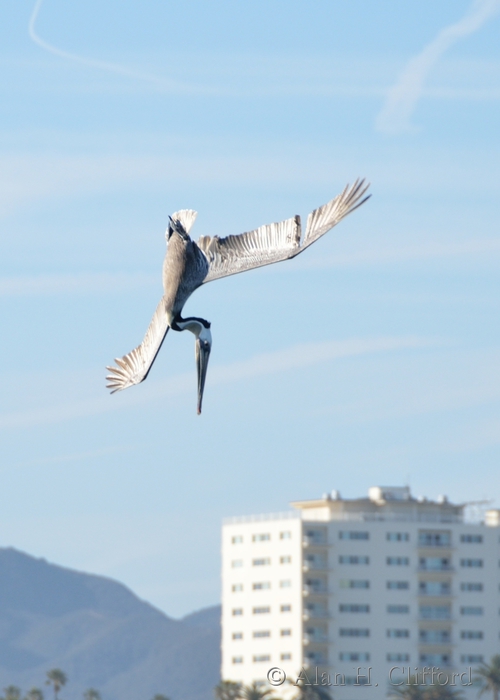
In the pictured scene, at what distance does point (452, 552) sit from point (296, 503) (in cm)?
2113

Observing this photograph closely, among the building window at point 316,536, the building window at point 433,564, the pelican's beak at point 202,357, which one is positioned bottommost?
the pelican's beak at point 202,357

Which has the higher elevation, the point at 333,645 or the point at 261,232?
the point at 333,645

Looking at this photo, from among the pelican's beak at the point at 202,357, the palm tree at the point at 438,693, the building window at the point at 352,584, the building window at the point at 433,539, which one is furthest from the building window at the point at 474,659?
the pelican's beak at the point at 202,357

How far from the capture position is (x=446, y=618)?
177125mm

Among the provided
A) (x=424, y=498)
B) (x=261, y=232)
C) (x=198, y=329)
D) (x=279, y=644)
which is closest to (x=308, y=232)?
(x=261, y=232)

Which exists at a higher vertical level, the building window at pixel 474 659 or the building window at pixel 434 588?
the building window at pixel 434 588

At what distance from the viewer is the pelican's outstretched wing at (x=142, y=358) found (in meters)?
35.3

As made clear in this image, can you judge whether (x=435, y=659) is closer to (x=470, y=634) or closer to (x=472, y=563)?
(x=470, y=634)

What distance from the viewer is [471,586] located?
17900 centimetres

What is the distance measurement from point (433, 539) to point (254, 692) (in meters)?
28.6

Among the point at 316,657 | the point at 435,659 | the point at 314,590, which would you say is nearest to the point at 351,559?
the point at 314,590

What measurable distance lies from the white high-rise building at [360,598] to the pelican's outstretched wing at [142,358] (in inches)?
5397

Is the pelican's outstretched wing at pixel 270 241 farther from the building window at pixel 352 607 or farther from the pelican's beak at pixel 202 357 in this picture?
the building window at pixel 352 607

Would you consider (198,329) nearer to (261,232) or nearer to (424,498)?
(261,232)
